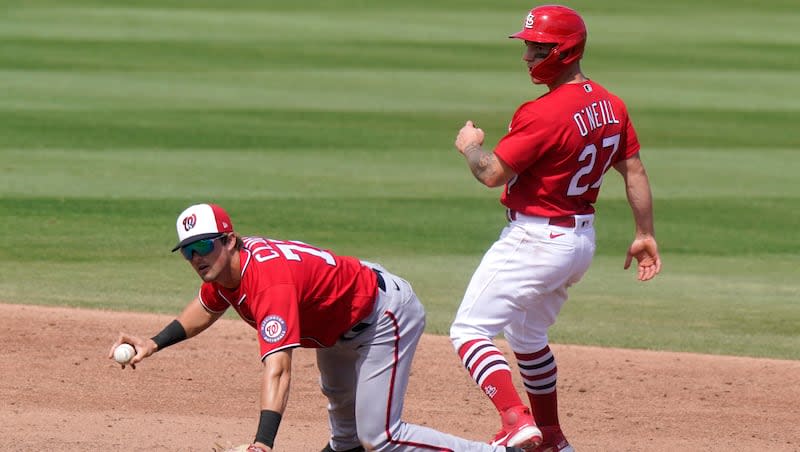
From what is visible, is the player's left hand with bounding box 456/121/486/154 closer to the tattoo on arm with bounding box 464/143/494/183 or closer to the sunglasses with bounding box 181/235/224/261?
the tattoo on arm with bounding box 464/143/494/183

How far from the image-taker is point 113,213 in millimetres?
12234

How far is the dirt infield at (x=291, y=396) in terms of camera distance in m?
7.00

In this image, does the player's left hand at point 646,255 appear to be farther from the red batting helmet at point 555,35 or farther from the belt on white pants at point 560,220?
the red batting helmet at point 555,35

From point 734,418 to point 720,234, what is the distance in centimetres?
466

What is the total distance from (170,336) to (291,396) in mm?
2094

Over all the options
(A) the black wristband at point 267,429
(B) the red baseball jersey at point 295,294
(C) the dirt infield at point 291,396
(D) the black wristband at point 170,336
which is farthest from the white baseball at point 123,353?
(C) the dirt infield at point 291,396

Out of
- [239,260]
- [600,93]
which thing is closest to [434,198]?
[600,93]

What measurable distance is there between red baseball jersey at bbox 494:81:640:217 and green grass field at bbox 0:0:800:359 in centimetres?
315

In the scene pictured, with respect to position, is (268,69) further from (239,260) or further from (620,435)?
(239,260)

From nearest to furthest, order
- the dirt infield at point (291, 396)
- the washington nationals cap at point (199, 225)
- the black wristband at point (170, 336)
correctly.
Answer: the washington nationals cap at point (199, 225) < the black wristband at point (170, 336) < the dirt infield at point (291, 396)

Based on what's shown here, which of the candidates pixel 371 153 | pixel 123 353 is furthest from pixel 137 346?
pixel 371 153

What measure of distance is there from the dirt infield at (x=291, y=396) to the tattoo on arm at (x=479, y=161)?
5.86 ft

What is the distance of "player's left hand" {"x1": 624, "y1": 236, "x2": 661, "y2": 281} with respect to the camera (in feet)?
21.6

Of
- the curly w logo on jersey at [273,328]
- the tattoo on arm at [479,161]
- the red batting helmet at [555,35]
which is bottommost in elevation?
the curly w logo on jersey at [273,328]
